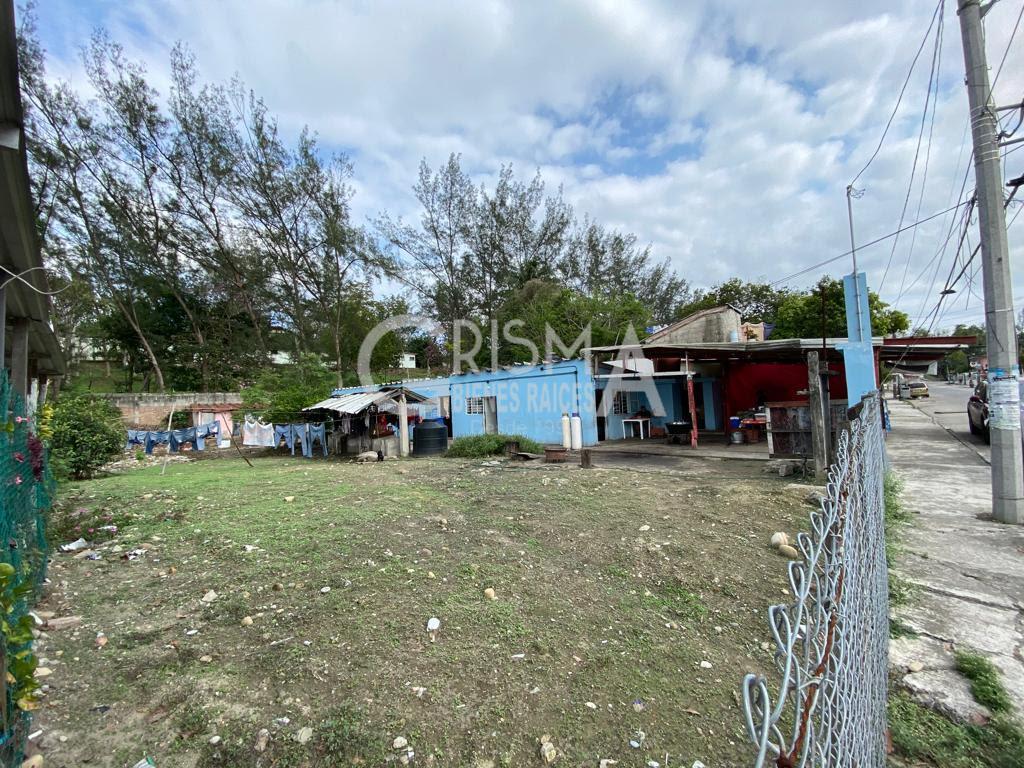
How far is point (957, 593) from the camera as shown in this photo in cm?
359

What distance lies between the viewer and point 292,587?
3.80 meters

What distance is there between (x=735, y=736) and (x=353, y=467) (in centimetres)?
1085

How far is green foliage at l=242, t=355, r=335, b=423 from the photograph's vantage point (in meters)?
17.6

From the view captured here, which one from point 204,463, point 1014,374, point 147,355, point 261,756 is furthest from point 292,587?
point 147,355

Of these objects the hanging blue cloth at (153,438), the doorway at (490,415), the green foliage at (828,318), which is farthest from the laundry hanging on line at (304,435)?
the green foliage at (828,318)

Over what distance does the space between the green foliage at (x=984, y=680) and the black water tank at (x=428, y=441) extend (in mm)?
12559

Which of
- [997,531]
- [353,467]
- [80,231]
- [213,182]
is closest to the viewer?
[997,531]

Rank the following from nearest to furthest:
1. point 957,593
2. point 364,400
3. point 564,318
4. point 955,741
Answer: point 955,741, point 957,593, point 364,400, point 564,318

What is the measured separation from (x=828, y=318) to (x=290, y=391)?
2655cm

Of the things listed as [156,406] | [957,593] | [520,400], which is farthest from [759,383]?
[156,406]

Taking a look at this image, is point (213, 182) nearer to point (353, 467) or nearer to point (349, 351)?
point (349, 351)

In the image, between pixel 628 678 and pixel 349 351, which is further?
pixel 349 351

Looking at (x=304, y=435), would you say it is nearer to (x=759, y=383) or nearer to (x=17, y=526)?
(x=17, y=526)

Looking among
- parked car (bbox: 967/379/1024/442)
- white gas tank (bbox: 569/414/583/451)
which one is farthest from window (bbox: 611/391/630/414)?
parked car (bbox: 967/379/1024/442)
